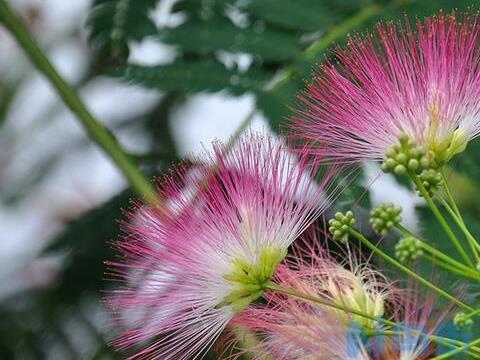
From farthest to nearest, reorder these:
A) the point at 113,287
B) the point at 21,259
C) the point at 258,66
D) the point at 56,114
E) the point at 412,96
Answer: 1. the point at 56,114
2. the point at 21,259
3. the point at 258,66
4. the point at 113,287
5. the point at 412,96

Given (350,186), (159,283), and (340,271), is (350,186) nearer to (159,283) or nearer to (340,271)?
(340,271)

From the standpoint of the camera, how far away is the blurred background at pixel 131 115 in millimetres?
1773

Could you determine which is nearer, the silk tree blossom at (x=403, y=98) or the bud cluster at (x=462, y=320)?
the bud cluster at (x=462, y=320)

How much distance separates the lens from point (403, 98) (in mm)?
1220

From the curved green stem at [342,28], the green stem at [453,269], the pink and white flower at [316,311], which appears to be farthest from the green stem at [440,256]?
the curved green stem at [342,28]

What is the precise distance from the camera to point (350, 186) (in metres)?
1.38

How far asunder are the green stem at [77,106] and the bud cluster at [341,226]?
26.9 inches

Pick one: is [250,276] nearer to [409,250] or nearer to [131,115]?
[409,250]

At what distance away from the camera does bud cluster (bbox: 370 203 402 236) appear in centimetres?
112

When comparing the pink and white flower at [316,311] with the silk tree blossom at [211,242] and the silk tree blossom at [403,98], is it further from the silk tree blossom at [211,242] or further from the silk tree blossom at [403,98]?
the silk tree blossom at [403,98]

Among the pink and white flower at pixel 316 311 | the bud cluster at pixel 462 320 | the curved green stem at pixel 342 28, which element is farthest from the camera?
the curved green stem at pixel 342 28

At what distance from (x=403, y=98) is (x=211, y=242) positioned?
0.95 feet

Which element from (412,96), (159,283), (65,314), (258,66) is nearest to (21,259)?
(65,314)

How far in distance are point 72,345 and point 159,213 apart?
2.44 ft
